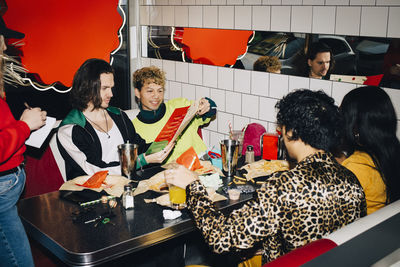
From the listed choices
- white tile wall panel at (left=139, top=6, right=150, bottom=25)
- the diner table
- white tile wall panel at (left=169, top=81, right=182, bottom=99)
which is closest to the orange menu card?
the diner table

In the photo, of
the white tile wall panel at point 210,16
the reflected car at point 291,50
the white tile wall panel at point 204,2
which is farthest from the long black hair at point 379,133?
the white tile wall panel at point 204,2

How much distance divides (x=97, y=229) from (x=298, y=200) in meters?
0.85

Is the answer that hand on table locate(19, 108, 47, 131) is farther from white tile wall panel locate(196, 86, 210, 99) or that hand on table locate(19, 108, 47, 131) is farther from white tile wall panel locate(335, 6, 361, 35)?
white tile wall panel locate(335, 6, 361, 35)

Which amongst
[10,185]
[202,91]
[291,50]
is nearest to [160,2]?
[202,91]

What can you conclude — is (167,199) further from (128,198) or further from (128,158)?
(128,158)

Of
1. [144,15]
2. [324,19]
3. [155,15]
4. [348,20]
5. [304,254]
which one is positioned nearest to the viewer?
[304,254]

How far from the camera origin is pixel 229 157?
7.77 ft

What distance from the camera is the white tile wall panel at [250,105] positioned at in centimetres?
324

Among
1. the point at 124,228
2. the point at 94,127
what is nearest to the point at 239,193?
the point at 124,228

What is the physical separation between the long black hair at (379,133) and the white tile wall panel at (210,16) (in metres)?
1.75

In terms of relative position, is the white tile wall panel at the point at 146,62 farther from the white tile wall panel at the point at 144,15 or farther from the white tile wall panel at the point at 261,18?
the white tile wall panel at the point at 261,18

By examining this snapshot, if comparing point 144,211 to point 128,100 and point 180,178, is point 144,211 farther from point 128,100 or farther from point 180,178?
point 128,100

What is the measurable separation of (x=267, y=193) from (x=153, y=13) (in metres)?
2.96

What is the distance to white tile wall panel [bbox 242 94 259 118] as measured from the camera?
3.24 m
